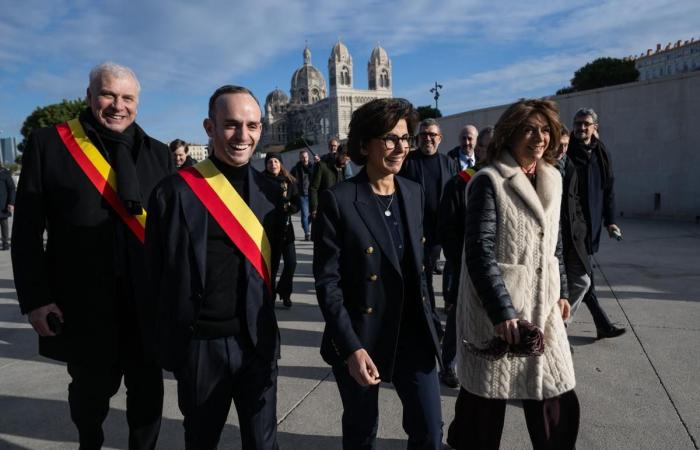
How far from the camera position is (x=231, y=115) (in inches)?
78.2

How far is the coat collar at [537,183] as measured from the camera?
2.16m

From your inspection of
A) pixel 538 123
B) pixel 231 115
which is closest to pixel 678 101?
pixel 538 123

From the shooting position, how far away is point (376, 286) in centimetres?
204

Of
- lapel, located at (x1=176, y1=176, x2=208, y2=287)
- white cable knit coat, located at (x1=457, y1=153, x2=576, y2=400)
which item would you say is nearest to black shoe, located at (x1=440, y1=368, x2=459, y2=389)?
white cable knit coat, located at (x1=457, y1=153, x2=576, y2=400)

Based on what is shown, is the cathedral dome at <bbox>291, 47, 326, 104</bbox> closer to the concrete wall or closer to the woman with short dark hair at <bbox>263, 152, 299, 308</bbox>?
the concrete wall

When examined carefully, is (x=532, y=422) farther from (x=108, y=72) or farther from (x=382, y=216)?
(x=108, y=72)

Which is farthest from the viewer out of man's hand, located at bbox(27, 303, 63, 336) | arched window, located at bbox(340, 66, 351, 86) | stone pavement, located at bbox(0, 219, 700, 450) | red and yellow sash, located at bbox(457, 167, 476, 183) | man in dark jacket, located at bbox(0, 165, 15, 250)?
arched window, located at bbox(340, 66, 351, 86)

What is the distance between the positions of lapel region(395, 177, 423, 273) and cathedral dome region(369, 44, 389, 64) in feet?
398

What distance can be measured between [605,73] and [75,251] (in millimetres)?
57502

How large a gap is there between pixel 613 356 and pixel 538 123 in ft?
8.65

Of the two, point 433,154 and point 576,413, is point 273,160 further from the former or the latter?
point 576,413

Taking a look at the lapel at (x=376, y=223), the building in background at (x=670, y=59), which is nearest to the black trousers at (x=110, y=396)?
the lapel at (x=376, y=223)

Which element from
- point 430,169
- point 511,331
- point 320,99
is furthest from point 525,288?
point 320,99

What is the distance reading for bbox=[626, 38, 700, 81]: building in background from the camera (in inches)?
3201
